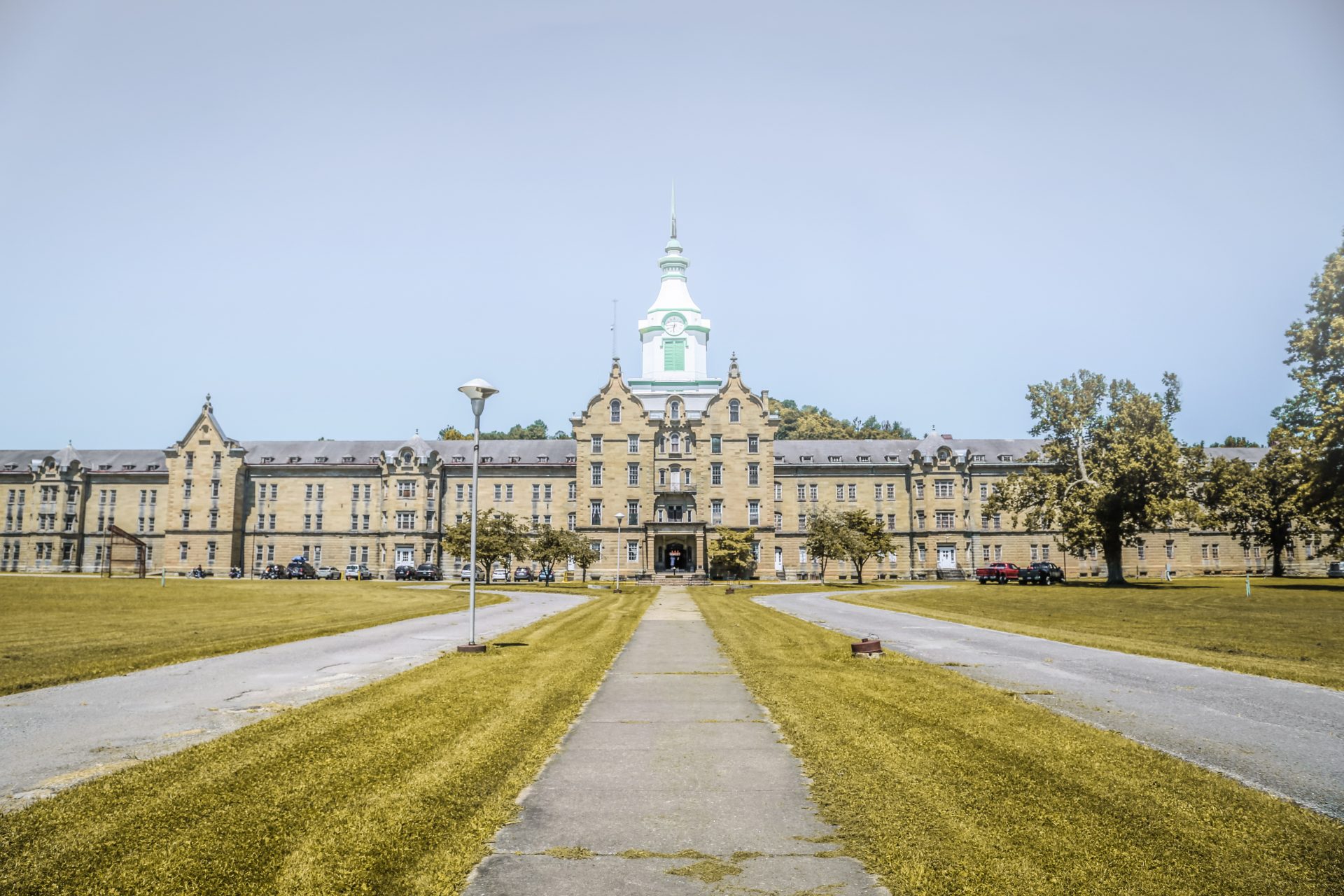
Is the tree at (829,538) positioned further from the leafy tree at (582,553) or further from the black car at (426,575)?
the black car at (426,575)

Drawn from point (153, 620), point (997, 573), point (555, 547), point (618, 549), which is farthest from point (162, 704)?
point (997, 573)

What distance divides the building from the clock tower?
71.0ft

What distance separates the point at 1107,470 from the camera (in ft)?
207

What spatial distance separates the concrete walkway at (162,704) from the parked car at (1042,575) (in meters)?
61.4

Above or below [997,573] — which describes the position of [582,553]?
above

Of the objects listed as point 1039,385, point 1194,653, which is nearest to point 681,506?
point 1039,385

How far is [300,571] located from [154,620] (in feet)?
205

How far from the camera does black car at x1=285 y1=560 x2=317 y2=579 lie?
85750mm

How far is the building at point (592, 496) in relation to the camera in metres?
88.3

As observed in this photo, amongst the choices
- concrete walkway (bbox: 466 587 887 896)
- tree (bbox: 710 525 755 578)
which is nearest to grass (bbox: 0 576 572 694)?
concrete walkway (bbox: 466 587 887 896)

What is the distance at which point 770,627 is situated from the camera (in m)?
26.6

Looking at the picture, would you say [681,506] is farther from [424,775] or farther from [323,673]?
[424,775]

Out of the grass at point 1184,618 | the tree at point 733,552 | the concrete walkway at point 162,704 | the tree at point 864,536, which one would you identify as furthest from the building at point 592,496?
the concrete walkway at point 162,704

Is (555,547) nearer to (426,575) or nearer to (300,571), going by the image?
(426,575)
